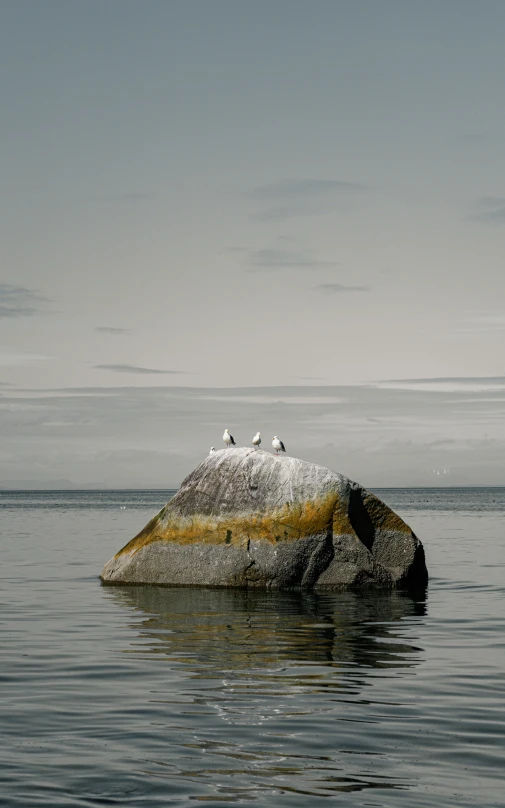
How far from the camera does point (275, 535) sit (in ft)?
66.3

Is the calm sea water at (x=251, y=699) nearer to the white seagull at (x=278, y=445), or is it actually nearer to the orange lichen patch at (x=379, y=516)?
the orange lichen patch at (x=379, y=516)

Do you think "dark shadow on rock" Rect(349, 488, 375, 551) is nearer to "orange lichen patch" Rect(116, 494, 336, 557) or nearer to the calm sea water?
"orange lichen patch" Rect(116, 494, 336, 557)

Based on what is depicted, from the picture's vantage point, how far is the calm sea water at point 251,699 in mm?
7645

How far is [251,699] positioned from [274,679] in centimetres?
115

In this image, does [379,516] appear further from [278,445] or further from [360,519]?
[278,445]

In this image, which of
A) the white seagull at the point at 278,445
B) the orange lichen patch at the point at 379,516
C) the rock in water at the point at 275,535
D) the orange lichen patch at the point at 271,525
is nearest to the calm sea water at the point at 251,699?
the rock in water at the point at 275,535

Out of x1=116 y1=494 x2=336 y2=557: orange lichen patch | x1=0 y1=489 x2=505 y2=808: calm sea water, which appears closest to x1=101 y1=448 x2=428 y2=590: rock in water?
x1=116 y1=494 x2=336 y2=557: orange lichen patch

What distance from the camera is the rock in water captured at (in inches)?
800

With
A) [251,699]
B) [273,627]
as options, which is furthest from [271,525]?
[251,699]

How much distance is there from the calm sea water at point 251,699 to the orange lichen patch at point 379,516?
5.26 ft

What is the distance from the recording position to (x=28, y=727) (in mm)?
9328

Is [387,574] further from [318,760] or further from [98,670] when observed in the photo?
[318,760]

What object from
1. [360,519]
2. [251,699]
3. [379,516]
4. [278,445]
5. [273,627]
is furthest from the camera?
[278,445]

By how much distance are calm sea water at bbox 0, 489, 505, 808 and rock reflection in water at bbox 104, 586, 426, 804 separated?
0.03m
